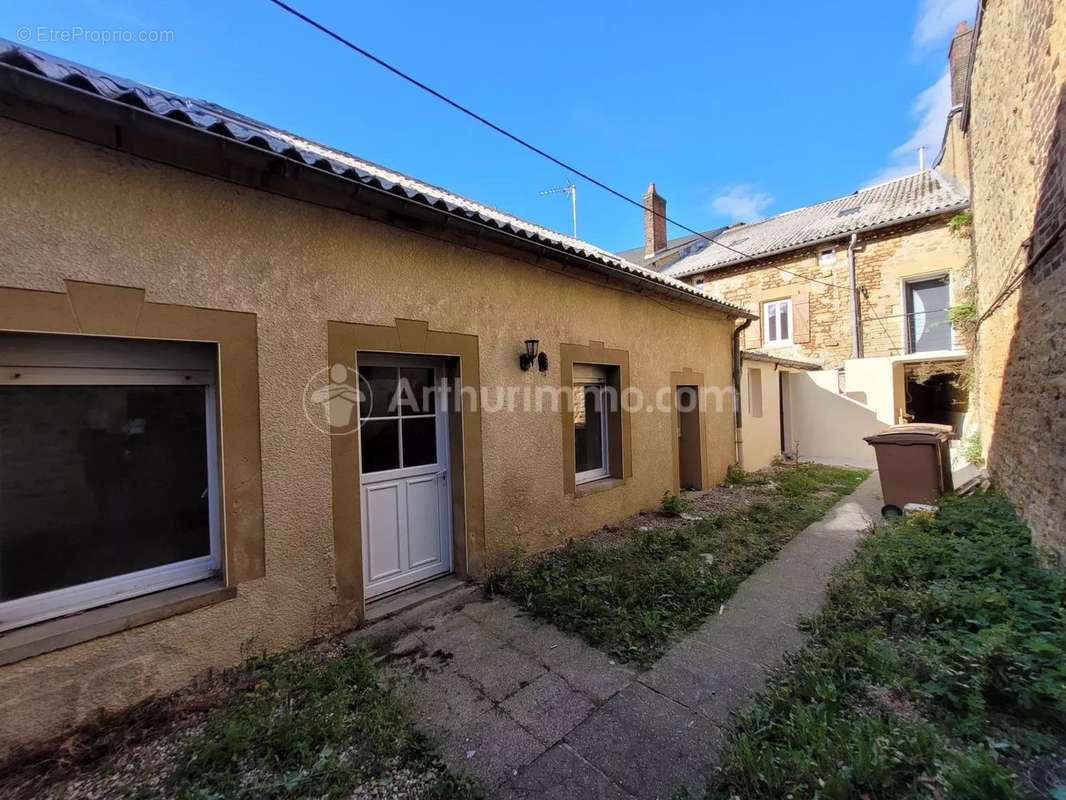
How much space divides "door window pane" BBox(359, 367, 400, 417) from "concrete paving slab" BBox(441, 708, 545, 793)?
274 cm

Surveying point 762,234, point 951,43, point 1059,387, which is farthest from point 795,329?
point 1059,387

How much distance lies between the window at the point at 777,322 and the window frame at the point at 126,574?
57.9ft

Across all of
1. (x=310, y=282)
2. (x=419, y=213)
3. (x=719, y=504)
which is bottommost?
(x=719, y=504)

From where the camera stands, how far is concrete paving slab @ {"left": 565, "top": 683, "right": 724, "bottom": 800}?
235 centimetres

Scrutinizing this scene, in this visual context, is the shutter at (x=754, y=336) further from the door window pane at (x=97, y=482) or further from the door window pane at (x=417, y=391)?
the door window pane at (x=97, y=482)

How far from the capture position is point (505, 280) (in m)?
5.16

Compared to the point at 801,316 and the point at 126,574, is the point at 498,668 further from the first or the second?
the point at 801,316

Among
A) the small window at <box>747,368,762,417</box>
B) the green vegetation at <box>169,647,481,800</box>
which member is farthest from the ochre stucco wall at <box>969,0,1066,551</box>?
the green vegetation at <box>169,647,481,800</box>

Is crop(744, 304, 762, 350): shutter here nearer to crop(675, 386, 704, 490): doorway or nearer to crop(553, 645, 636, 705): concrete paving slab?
crop(675, 386, 704, 490): doorway

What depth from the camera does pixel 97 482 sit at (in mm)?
2988

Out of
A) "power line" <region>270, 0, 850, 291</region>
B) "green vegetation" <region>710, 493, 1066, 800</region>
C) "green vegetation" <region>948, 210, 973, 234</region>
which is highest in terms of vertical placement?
"green vegetation" <region>948, 210, 973, 234</region>

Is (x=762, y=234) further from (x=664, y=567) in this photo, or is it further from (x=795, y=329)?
(x=664, y=567)

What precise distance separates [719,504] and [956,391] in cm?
1388

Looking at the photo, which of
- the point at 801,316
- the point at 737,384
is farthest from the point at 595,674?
the point at 801,316
